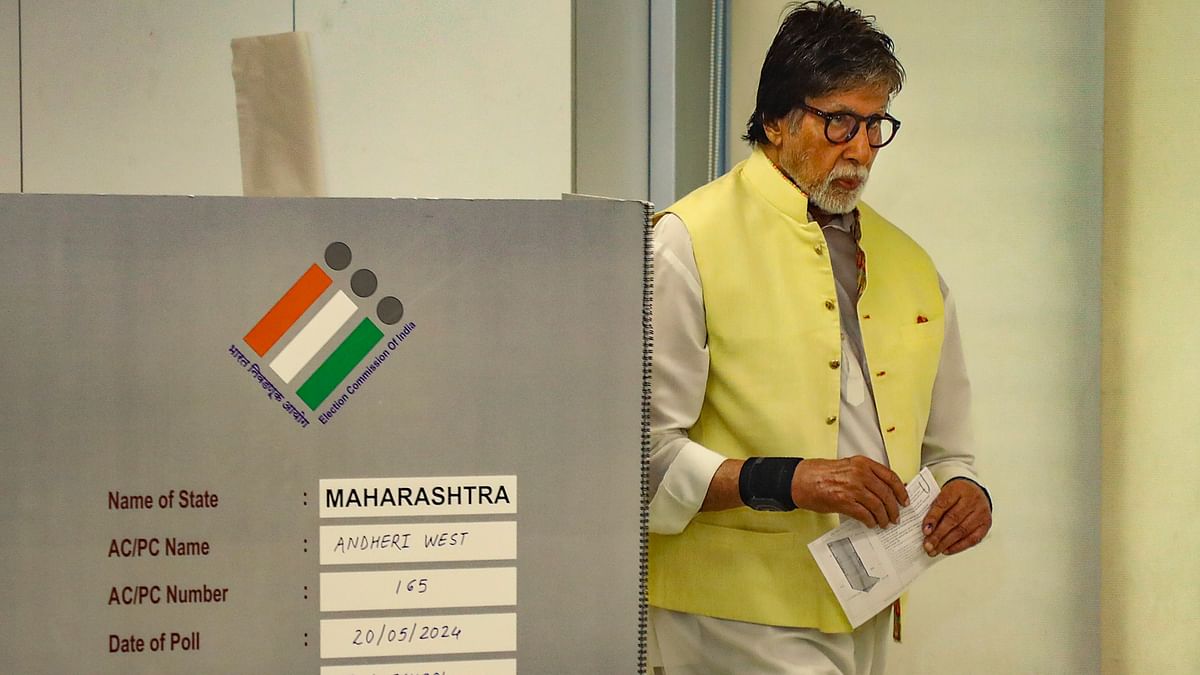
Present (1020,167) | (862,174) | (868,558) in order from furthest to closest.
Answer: (1020,167), (862,174), (868,558)

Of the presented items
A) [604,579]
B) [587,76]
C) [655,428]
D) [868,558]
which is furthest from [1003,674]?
[604,579]

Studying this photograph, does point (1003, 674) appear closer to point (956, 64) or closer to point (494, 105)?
point (956, 64)

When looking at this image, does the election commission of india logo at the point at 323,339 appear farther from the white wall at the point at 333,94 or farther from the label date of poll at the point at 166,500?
the white wall at the point at 333,94

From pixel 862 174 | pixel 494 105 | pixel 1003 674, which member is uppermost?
pixel 494 105

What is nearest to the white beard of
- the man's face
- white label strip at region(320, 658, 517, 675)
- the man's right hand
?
the man's face

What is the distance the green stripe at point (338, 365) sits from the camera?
0.62 m

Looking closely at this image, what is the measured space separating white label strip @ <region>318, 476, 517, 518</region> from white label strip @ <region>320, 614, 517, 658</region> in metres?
0.06

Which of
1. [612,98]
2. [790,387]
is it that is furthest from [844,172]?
[612,98]

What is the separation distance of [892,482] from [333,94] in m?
1.10

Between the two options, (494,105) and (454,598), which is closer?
(454,598)

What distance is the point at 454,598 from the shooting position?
622 mm

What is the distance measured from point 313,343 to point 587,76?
4.46 feet

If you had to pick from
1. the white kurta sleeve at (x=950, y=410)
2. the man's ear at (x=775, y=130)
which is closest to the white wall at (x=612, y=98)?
the man's ear at (x=775, y=130)

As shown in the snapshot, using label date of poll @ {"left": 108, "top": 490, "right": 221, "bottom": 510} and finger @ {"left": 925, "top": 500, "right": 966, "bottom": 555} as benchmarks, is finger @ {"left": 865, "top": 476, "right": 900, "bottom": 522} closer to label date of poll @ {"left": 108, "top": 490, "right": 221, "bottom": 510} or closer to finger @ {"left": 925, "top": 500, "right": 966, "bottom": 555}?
finger @ {"left": 925, "top": 500, "right": 966, "bottom": 555}
